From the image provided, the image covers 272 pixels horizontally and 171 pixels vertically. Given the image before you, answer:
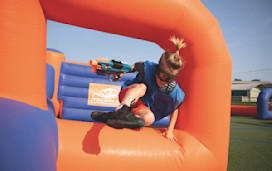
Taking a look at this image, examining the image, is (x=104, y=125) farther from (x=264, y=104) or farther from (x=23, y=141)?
(x=264, y=104)

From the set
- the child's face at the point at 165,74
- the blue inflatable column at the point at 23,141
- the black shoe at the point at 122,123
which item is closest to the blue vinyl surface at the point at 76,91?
the child's face at the point at 165,74

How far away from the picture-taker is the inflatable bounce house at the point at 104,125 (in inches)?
32.3

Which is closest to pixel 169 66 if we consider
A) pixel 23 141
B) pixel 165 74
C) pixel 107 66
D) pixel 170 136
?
pixel 165 74

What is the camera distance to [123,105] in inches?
41.4

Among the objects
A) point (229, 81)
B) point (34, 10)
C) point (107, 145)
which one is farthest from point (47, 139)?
point (229, 81)

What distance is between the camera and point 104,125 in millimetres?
1364

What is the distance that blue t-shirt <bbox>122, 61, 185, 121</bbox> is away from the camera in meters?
1.52

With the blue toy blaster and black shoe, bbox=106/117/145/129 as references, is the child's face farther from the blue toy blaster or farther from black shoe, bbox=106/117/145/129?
black shoe, bbox=106/117/145/129

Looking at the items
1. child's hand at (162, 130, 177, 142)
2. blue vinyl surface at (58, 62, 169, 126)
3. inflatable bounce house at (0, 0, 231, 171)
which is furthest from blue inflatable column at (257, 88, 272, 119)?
child's hand at (162, 130, 177, 142)

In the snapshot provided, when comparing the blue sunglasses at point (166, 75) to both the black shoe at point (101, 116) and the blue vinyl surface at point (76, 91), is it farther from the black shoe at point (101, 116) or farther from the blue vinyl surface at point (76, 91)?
the blue vinyl surface at point (76, 91)

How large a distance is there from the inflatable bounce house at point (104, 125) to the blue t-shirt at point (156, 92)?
15 centimetres

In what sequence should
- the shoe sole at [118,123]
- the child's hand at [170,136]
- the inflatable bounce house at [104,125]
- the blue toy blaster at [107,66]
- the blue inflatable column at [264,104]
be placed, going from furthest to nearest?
the blue inflatable column at [264,104] → the child's hand at [170,136] → the blue toy blaster at [107,66] → the shoe sole at [118,123] → the inflatable bounce house at [104,125]

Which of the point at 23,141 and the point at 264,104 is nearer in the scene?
the point at 23,141

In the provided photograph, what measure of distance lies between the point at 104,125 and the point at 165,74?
67 cm
